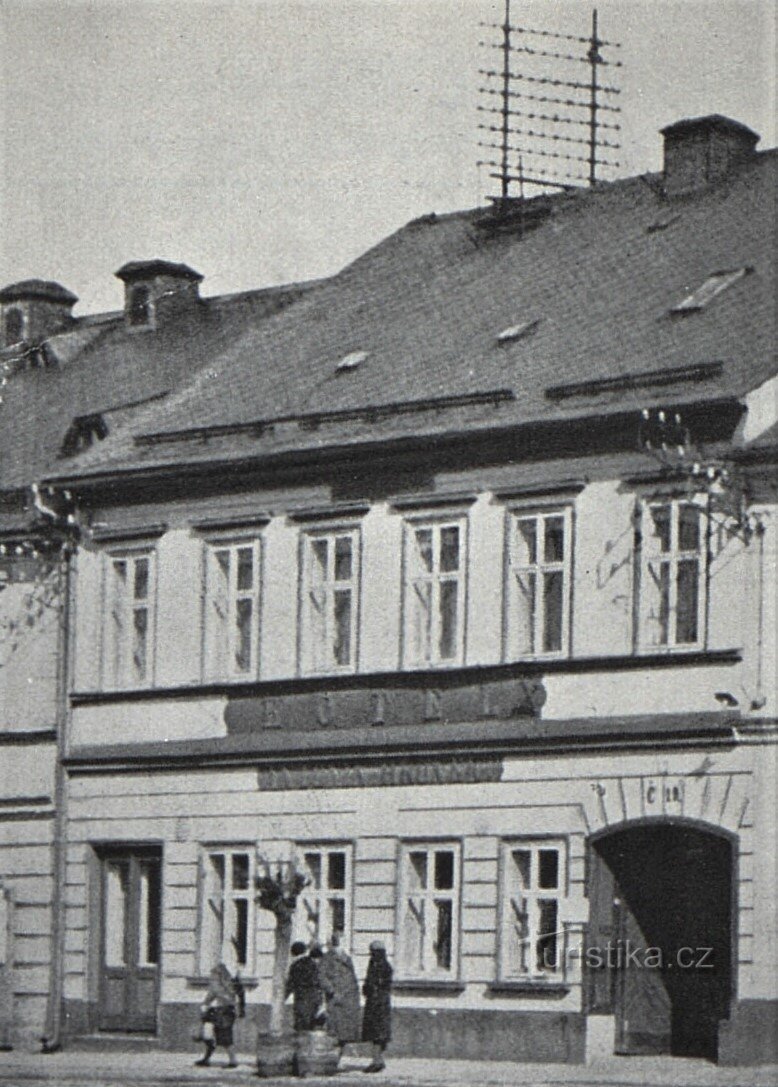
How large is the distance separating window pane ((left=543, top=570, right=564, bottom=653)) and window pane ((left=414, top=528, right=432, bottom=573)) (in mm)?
1718

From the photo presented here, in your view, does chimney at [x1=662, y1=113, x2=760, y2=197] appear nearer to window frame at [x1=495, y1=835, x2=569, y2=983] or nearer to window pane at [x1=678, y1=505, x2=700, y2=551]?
window pane at [x1=678, y1=505, x2=700, y2=551]

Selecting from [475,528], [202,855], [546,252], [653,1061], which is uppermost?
[546,252]

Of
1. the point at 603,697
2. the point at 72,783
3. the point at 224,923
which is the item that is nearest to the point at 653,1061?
the point at 603,697

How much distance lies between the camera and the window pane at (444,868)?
33531 mm

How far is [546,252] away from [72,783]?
8.19 metres

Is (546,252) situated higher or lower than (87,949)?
higher

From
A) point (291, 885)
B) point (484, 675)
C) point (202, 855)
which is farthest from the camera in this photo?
point (202, 855)

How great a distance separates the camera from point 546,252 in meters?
36.1

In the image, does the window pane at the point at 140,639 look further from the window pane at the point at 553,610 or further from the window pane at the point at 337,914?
the window pane at the point at 553,610

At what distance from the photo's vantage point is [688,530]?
31.7 meters

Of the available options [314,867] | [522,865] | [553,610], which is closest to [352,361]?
[553,610]

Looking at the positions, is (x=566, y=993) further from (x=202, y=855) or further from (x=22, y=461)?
(x=22, y=461)

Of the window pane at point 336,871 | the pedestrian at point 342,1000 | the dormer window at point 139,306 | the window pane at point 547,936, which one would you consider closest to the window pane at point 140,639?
the window pane at point 336,871

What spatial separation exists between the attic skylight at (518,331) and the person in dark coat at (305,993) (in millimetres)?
7386
